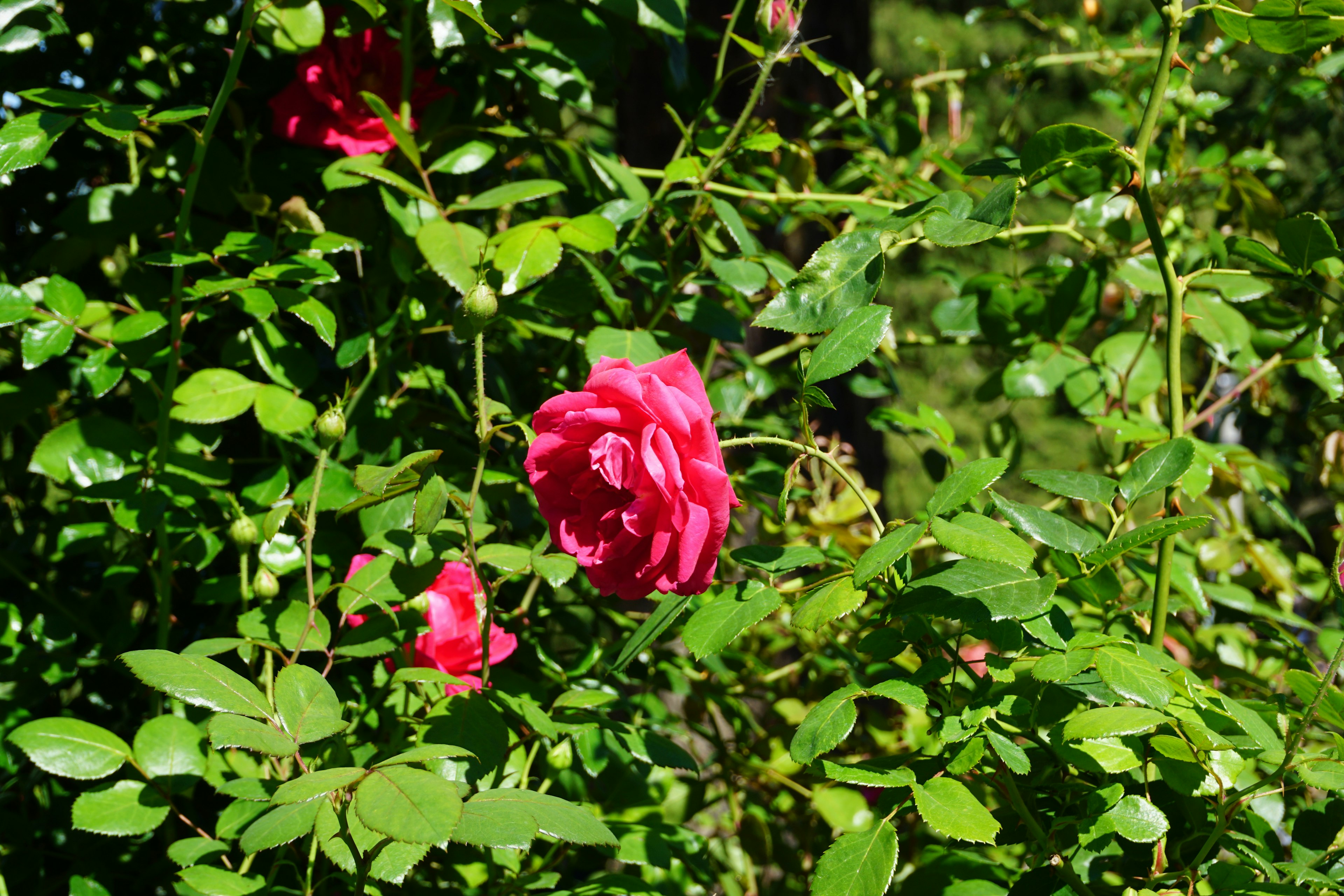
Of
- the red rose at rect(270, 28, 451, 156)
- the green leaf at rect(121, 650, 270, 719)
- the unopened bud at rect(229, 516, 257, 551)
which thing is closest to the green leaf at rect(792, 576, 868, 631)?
the green leaf at rect(121, 650, 270, 719)

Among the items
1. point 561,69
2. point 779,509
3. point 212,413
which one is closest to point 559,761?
point 779,509

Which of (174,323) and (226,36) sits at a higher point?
(226,36)

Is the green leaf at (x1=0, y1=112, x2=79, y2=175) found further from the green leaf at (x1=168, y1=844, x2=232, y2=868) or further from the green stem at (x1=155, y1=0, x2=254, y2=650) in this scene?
the green leaf at (x1=168, y1=844, x2=232, y2=868)

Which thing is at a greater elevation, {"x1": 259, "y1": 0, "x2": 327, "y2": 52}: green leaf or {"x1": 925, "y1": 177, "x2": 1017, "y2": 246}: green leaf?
{"x1": 259, "y1": 0, "x2": 327, "y2": 52}: green leaf

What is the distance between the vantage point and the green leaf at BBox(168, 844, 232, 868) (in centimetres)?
63

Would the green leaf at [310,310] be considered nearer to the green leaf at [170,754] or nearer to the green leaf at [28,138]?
the green leaf at [28,138]

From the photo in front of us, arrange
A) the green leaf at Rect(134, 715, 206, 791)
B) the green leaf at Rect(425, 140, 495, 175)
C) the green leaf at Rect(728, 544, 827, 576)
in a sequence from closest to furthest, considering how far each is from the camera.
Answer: the green leaf at Rect(728, 544, 827, 576) → the green leaf at Rect(134, 715, 206, 791) → the green leaf at Rect(425, 140, 495, 175)

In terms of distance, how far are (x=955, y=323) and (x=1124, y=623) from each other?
51 cm

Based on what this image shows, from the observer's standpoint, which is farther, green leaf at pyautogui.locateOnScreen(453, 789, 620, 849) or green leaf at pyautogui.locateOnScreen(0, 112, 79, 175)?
green leaf at pyautogui.locateOnScreen(0, 112, 79, 175)

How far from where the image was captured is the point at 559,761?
720 mm

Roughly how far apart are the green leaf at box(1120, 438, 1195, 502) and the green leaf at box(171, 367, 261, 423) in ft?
2.19

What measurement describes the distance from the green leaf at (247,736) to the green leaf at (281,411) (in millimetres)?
315

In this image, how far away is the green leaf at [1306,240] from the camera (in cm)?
60

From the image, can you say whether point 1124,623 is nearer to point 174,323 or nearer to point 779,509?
point 779,509
